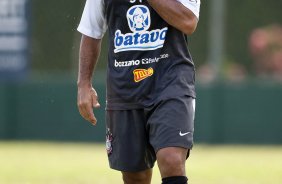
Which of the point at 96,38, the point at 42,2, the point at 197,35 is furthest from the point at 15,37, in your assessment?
the point at 96,38

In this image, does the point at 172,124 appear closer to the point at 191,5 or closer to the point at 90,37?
the point at 191,5

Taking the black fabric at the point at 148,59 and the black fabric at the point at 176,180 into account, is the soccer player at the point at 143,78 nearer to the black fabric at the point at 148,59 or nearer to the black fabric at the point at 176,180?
the black fabric at the point at 148,59

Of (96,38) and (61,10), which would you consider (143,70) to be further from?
(61,10)

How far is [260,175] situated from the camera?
489 inches

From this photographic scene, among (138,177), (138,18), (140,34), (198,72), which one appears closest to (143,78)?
(140,34)

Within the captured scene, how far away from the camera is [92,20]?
688cm

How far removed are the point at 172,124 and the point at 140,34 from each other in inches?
26.3

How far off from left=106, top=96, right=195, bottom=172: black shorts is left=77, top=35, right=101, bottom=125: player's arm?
19 cm

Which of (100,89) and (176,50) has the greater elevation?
(176,50)

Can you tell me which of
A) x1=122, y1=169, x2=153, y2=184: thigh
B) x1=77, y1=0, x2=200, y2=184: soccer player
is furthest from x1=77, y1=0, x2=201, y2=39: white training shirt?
x1=122, y1=169, x2=153, y2=184: thigh

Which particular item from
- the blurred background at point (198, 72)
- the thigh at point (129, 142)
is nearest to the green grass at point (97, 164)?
the blurred background at point (198, 72)

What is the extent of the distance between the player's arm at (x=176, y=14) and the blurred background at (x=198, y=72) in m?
12.4

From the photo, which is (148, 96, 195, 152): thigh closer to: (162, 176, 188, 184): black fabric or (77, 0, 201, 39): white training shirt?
(162, 176, 188, 184): black fabric

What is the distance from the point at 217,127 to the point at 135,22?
12893mm
